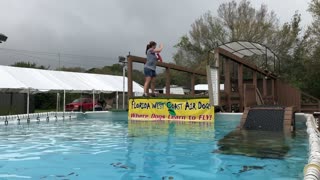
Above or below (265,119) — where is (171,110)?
above

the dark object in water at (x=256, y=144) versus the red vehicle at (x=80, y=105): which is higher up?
the red vehicle at (x=80, y=105)

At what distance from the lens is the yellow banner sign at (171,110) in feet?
45.1

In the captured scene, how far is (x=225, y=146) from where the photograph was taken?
7.38m

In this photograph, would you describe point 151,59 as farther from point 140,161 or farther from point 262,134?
point 140,161

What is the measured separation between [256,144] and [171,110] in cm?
733

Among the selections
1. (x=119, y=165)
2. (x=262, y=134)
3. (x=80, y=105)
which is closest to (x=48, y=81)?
(x=80, y=105)

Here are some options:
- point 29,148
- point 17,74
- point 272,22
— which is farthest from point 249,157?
point 272,22

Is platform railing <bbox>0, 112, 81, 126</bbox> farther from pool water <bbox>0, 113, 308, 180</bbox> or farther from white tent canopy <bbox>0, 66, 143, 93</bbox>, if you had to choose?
pool water <bbox>0, 113, 308, 180</bbox>

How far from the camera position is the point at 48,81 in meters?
22.8

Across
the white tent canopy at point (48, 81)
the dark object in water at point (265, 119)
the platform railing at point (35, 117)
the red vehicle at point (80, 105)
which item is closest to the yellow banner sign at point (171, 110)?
the dark object in water at point (265, 119)

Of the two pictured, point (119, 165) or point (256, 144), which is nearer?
point (119, 165)

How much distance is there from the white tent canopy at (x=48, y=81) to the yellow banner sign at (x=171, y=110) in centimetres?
741

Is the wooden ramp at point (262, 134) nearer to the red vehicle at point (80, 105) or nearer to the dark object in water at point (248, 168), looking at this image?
the dark object in water at point (248, 168)

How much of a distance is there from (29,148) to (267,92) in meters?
13.9
